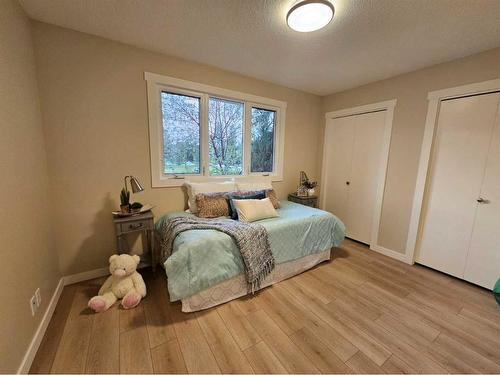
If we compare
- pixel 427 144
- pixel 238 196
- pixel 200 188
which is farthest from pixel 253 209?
pixel 427 144

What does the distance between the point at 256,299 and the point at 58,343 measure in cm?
145

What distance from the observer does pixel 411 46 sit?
6.44ft

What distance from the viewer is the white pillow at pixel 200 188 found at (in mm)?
2424

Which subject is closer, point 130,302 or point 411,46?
point 130,302

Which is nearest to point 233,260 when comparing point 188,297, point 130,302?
point 188,297

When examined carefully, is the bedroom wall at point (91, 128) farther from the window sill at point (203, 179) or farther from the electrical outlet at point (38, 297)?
the electrical outlet at point (38, 297)

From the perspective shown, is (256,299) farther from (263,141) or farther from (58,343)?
(263,141)

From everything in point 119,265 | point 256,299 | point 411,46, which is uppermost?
point 411,46

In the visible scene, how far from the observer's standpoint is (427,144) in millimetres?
2402

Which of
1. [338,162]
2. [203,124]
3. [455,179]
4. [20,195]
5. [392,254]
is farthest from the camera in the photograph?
[338,162]

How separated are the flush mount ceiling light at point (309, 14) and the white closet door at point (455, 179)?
1.86m

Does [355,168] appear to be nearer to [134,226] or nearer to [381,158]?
[381,158]

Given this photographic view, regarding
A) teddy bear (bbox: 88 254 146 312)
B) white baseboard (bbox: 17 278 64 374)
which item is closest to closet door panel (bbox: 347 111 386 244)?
teddy bear (bbox: 88 254 146 312)

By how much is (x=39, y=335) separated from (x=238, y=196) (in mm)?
1909
